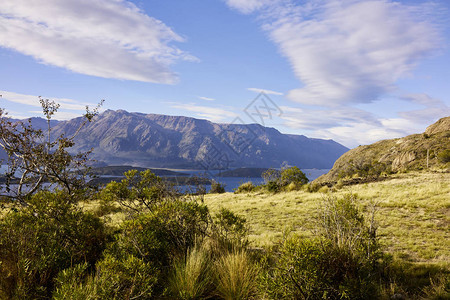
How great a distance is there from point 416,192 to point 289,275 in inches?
562

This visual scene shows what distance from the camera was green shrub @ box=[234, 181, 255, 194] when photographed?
25784 mm

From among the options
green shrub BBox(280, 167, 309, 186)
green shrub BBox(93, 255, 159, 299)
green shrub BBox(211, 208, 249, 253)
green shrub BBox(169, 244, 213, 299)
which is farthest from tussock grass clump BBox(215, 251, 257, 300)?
green shrub BBox(280, 167, 309, 186)

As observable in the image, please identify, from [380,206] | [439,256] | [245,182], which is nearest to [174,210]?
[439,256]

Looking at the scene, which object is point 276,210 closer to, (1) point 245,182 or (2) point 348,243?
(2) point 348,243

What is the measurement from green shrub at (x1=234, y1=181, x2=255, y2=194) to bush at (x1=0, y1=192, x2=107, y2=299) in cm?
2086

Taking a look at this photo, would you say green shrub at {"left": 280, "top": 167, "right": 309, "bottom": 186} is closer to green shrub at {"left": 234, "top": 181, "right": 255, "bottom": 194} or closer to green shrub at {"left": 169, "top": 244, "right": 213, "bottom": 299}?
green shrub at {"left": 234, "top": 181, "right": 255, "bottom": 194}

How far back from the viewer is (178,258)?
182 inches

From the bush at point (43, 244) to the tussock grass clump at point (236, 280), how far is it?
2.37 metres

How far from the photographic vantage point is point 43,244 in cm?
439

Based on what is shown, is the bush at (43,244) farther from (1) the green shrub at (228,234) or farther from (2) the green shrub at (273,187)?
(2) the green shrub at (273,187)

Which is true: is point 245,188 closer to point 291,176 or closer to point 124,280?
point 291,176

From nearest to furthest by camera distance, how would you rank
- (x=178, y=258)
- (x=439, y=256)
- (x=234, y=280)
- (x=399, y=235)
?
1. (x=234, y=280)
2. (x=178, y=258)
3. (x=439, y=256)
4. (x=399, y=235)

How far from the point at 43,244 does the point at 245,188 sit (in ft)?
74.0

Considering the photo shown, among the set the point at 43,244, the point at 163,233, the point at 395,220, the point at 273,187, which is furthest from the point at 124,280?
the point at 273,187
